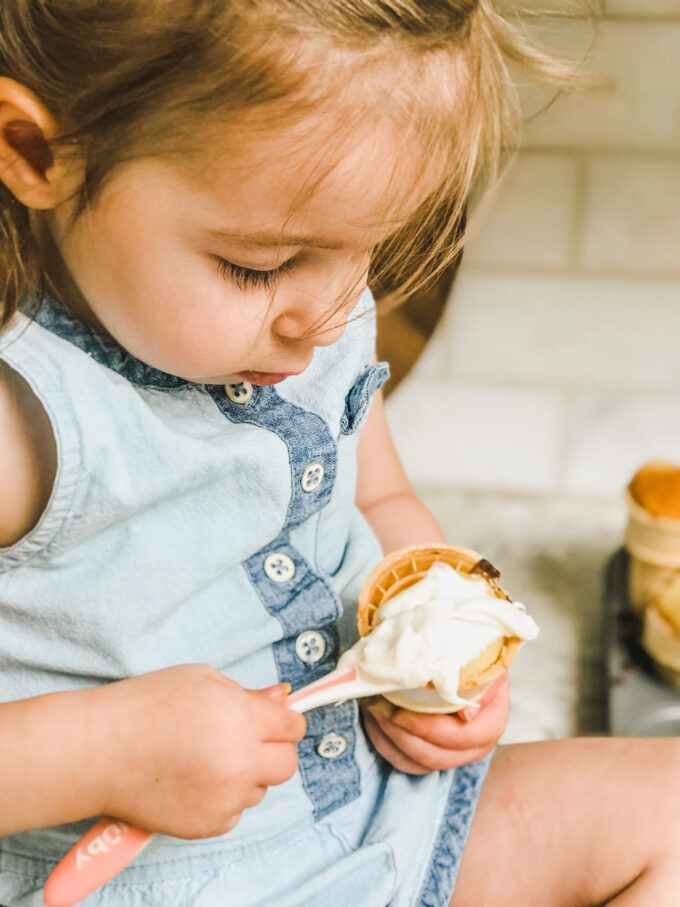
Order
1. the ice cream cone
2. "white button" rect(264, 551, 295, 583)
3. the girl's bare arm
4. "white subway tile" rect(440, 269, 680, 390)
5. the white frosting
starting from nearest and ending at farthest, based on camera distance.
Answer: the white frosting
"white button" rect(264, 551, 295, 583)
the girl's bare arm
the ice cream cone
"white subway tile" rect(440, 269, 680, 390)

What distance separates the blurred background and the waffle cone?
40 centimetres

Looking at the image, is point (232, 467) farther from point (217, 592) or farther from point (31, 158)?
point (31, 158)

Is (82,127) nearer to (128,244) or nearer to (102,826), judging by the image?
(128,244)

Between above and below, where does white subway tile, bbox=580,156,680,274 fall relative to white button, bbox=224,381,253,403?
below

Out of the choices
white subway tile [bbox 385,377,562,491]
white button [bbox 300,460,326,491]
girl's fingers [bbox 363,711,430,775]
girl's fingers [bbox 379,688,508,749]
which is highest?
white button [bbox 300,460,326,491]

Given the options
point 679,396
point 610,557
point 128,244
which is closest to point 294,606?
point 128,244

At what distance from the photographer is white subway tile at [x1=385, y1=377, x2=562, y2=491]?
110 centimetres

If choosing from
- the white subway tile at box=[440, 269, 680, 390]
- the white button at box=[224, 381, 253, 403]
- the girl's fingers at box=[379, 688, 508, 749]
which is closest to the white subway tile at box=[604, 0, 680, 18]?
the white subway tile at box=[440, 269, 680, 390]

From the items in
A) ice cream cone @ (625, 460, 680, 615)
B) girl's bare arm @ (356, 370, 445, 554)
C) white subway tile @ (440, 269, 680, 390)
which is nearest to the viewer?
girl's bare arm @ (356, 370, 445, 554)

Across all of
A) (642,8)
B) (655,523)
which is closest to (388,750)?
(655,523)

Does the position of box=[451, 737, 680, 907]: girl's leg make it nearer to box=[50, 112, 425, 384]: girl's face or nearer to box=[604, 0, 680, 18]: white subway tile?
box=[50, 112, 425, 384]: girl's face

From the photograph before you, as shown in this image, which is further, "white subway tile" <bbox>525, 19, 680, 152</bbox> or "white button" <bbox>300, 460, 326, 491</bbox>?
"white subway tile" <bbox>525, 19, 680, 152</bbox>

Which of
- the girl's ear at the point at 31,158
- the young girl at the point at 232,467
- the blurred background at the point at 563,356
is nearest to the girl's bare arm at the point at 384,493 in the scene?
the young girl at the point at 232,467

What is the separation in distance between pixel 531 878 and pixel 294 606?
240 millimetres
